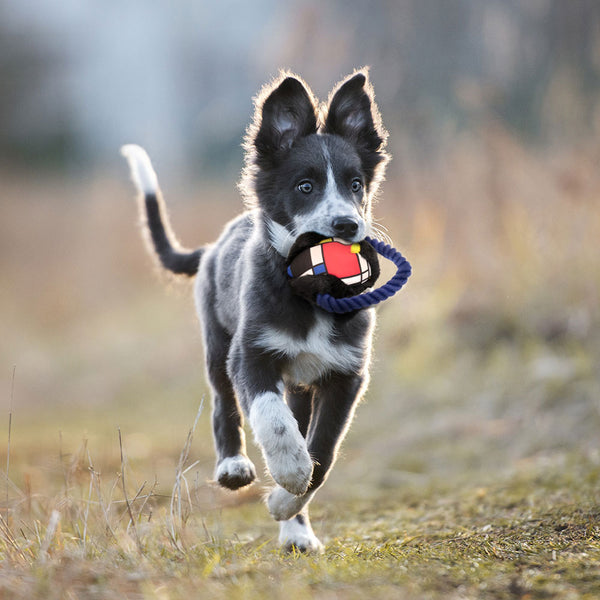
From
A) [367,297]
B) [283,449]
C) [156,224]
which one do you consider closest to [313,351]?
[367,297]

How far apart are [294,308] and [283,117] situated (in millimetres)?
904

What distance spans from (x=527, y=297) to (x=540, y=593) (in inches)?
188

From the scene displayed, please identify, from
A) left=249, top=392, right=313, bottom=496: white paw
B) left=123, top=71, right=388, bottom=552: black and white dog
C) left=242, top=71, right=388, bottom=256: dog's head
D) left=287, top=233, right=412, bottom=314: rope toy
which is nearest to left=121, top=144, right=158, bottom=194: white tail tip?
left=123, top=71, right=388, bottom=552: black and white dog

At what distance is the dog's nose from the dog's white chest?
1.34 feet

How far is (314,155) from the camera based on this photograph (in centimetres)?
342

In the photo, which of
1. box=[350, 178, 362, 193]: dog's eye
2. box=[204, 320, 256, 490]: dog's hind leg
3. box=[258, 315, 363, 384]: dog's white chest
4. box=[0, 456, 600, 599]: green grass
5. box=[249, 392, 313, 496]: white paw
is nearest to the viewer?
box=[0, 456, 600, 599]: green grass

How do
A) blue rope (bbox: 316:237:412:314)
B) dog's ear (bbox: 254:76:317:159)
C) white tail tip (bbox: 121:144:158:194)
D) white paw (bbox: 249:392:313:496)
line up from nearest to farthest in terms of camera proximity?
white paw (bbox: 249:392:313:496) < blue rope (bbox: 316:237:412:314) < dog's ear (bbox: 254:76:317:159) < white tail tip (bbox: 121:144:158:194)

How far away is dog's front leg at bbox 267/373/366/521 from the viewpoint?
3301mm

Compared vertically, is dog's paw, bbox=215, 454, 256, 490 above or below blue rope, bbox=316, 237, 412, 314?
below

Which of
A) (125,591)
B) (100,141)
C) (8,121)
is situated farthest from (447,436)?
(8,121)

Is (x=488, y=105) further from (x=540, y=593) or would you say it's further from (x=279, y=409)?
(x=540, y=593)

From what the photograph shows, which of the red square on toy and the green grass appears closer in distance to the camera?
the green grass

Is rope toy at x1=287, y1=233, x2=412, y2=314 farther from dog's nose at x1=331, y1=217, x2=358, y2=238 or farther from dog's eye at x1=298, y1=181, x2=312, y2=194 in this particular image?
dog's eye at x1=298, y1=181, x2=312, y2=194

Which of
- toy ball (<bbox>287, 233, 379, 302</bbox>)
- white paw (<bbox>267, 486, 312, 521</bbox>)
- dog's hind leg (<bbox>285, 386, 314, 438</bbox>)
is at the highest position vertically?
toy ball (<bbox>287, 233, 379, 302</bbox>)
